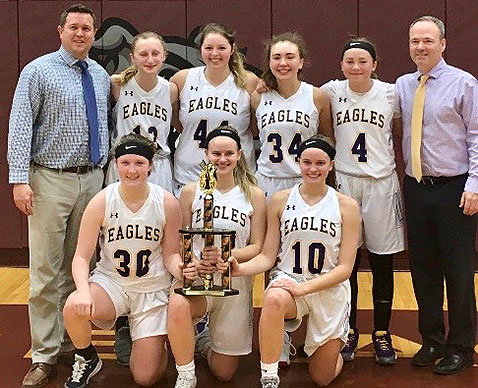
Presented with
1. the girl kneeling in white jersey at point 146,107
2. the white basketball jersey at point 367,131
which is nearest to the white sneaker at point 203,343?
the girl kneeling in white jersey at point 146,107

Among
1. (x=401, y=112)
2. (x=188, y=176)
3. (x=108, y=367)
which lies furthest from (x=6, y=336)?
(x=401, y=112)

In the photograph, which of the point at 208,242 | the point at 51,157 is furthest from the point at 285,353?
the point at 51,157

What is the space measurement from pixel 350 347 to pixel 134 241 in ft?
5.07

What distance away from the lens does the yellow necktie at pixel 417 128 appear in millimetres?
4254

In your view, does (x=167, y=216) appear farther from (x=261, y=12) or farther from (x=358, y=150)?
(x=261, y=12)

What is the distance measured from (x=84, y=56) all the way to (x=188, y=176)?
0.98 meters

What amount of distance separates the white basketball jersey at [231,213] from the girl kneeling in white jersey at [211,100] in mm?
442

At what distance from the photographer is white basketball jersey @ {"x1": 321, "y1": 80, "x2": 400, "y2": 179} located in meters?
4.36

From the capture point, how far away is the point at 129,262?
403cm

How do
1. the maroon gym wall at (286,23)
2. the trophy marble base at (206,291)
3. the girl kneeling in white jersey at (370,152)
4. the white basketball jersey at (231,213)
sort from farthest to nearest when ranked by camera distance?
the maroon gym wall at (286,23), the girl kneeling in white jersey at (370,152), the white basketball jersey at (231,213), the trophy marble base at (206,291)

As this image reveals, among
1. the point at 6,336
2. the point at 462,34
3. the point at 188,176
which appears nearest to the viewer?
the point at 188,176

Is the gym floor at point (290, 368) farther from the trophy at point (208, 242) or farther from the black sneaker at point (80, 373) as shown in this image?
the trophy at point (208, 242)

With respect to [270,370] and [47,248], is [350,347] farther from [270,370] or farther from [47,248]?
[47,248]

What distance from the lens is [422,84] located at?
14.1ft
